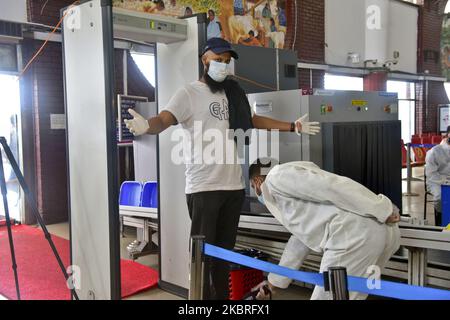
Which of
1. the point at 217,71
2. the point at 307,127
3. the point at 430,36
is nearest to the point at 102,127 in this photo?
the point at 217,71

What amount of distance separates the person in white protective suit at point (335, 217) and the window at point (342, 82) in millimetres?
8915

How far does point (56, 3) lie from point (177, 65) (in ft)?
12.3

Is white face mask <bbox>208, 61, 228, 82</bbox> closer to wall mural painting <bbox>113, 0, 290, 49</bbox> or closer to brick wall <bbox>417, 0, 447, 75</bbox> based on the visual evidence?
wall mural painting <bbox>113, 0, 290, 49</bbox>

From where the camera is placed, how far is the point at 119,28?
3.21 meters

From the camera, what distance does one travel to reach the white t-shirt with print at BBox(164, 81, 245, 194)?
2799 millimetres

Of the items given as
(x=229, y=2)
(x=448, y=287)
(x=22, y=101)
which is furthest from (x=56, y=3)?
(x=448, y=287)

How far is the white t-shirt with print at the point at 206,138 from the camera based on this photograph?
280cm

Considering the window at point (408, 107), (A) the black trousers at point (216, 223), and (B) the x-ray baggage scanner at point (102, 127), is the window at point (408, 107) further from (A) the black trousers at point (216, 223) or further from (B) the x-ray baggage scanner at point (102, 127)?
(A) the black trousers at point (216, 223)

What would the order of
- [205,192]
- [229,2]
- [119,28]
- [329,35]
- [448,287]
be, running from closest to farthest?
[205,192] → [448,287] → [119,28] → [229,2] → [329,35]

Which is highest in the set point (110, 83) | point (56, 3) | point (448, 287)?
point (56, 3)

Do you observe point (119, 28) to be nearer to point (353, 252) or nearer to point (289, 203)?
point (289, 203)

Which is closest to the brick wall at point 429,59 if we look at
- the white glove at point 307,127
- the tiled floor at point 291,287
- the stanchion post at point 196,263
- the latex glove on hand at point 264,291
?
the tiled floor at point 291,287

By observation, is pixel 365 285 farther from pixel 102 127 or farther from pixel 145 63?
pixel 145 63

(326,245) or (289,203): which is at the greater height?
(289,203)
